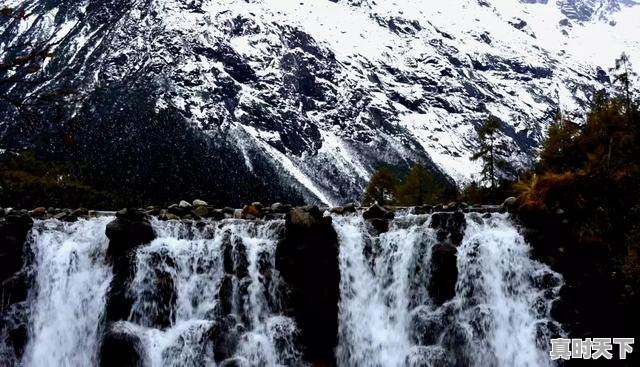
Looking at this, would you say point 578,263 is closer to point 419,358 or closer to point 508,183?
point 419,358

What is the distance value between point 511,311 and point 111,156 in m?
155

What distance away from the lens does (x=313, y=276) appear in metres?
27.2

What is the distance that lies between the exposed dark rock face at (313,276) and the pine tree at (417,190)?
43653 millimetres

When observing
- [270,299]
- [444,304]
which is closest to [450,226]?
[444,304]

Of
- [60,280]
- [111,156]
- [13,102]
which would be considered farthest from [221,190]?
[13,102]

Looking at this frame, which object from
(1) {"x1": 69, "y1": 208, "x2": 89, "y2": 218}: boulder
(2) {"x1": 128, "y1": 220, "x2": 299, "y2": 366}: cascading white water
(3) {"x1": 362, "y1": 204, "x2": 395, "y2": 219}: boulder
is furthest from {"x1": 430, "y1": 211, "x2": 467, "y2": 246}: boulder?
(1) {"x1": 69, "y1": 208, "x2": 89, "y2": 218}: boulder

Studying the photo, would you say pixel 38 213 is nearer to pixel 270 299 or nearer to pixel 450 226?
pixel 270 299

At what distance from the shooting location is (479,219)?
89.7 feet

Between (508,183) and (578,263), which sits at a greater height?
(508,183)

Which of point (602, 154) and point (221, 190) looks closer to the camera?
point (602, 154)

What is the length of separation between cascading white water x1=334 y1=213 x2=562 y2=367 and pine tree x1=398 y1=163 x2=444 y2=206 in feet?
142

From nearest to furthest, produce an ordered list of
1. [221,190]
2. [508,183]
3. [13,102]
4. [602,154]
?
[13,102], [602,154], [508,183], [221,190]

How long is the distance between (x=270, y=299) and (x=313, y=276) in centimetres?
215

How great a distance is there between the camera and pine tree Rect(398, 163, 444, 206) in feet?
235
